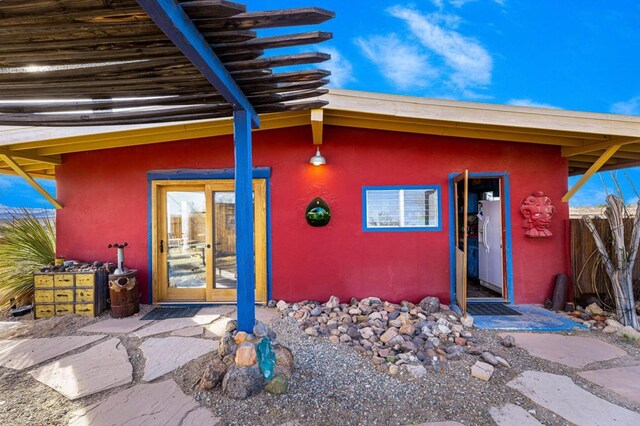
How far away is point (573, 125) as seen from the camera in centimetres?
354

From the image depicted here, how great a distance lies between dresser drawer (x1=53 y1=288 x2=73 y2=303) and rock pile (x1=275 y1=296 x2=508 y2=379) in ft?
9.31

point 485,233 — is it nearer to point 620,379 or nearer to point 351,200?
point 351,200

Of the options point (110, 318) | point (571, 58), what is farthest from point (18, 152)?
point (571, 58)

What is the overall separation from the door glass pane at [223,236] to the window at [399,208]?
2142 mm

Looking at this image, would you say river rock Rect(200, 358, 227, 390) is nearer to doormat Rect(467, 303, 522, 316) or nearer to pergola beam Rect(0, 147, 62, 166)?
doormat Rect(467, 303, 522, 316)

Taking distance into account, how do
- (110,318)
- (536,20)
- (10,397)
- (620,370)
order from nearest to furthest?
(10,397)
(620,370)
(110,318)
(536,20)

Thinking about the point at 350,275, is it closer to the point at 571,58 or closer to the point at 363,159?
the point at 363,159

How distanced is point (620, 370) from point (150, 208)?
19.5ft

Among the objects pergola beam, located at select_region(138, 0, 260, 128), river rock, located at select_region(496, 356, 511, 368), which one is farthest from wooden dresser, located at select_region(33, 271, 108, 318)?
river rock, located at select_region(496, 356, 511, 368)

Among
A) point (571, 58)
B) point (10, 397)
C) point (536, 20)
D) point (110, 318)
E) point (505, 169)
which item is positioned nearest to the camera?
point (10, 397)

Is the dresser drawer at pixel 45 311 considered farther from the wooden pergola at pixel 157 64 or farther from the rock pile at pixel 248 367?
the rock pile at pixel 248 367

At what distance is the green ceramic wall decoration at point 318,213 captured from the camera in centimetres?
446

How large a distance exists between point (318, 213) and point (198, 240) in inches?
79.5

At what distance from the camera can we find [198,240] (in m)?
4.73
